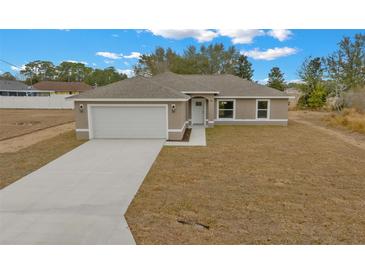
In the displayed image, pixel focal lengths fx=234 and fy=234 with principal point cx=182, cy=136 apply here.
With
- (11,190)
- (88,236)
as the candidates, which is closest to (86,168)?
(11,190)

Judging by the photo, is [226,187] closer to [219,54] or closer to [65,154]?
[65,154]

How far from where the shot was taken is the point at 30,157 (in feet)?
28.5

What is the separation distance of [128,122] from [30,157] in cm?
464

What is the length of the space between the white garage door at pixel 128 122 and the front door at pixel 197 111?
19.2ft

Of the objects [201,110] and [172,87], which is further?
[201,110]

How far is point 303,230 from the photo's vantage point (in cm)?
407

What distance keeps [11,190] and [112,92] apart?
7236mm

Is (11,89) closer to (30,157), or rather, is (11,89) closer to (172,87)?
(172,87)

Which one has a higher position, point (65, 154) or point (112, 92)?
point (112, 92)

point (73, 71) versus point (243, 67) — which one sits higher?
point (73, 71)

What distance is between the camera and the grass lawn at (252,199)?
396 cm

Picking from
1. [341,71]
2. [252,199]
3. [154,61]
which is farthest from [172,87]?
[341,71]

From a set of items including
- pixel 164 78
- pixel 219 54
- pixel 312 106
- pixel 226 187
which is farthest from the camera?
pixel 219 54

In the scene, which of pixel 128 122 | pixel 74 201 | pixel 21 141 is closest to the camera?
pixel 74 201
